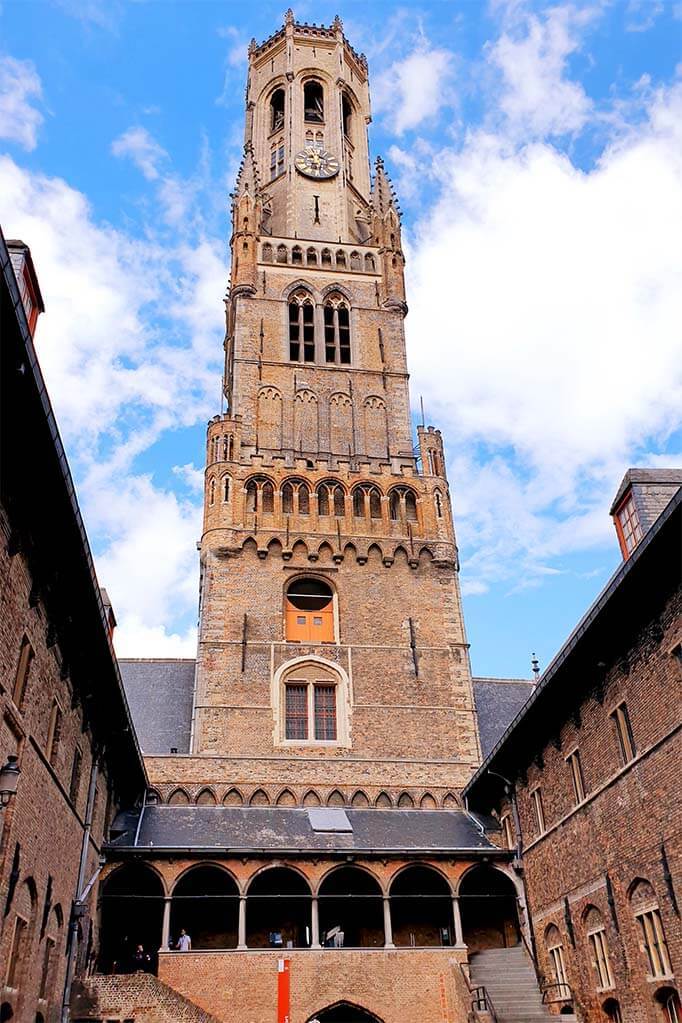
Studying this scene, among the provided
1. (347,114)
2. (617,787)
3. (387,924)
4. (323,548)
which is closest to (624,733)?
(617,787)

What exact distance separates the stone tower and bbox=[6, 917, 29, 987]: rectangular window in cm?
1296

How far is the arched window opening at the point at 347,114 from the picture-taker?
53.2 metres

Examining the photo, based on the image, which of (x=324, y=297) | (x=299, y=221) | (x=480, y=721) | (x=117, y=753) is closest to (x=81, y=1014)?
(x=117, y=753)

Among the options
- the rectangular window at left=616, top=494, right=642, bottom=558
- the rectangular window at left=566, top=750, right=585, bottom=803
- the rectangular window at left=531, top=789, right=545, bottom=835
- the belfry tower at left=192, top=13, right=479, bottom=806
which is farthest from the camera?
the belfry tower at left=192, top=13, right=479, bottom=806

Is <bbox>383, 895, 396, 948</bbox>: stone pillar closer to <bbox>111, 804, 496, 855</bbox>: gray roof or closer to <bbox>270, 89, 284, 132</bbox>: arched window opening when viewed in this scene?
<bbox>111, 804, 496, 855</bbox>: gray roof

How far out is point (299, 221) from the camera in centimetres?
4572

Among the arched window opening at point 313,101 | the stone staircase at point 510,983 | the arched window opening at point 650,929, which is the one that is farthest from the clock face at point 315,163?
the arched window opening at point 650,929

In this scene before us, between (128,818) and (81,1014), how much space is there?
7.30 meters

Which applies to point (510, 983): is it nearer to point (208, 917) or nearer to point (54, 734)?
point (208, 917)

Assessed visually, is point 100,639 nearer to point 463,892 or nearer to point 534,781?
point 534,781

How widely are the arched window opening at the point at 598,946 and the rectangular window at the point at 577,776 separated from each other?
7.71 ft

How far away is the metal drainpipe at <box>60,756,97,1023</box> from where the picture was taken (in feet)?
62.7

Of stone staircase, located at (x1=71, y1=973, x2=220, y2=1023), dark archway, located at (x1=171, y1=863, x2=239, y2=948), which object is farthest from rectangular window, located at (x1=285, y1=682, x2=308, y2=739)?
stone staircase, located at (x1=71, y1=973, x2=220, y2=1023)

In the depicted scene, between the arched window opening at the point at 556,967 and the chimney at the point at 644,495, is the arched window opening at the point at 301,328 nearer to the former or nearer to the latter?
the chimney at the point at 644,495
